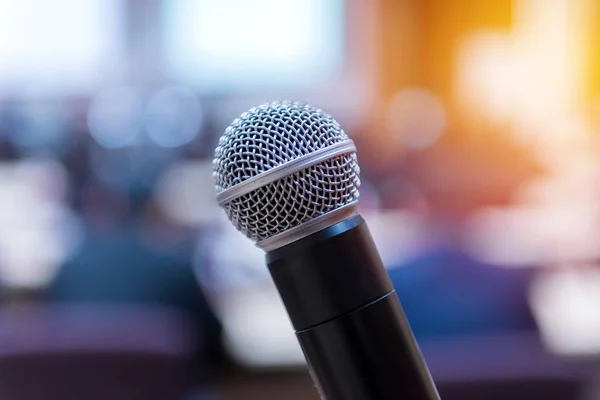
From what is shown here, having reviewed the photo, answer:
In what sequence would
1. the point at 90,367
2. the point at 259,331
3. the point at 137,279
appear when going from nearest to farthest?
the point at 90,367
the point at 137,279
the point at 259,331

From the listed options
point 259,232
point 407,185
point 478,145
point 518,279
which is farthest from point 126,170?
point 259,232

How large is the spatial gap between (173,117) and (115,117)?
23.2 inches

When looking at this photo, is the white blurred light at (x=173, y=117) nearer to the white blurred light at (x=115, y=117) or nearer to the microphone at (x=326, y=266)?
the white blurred light at (x=115, y=117)

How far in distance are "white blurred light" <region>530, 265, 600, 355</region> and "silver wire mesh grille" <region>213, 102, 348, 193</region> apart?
2777 millimetres

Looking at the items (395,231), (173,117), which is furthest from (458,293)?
(173,117)

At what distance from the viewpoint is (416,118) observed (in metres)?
8.70

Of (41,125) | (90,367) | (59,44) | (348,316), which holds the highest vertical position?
(348,316)

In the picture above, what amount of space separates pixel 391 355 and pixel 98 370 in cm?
173

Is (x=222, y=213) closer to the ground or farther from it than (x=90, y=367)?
closer to the ground

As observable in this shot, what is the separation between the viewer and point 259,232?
45cm

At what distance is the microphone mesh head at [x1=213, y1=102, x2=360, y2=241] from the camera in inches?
17.0

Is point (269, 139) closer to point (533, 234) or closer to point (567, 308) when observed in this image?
point (567, 308)

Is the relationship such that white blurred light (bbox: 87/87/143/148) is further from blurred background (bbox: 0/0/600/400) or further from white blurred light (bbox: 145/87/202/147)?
white blurred light (bbox: 145/87/202/147)

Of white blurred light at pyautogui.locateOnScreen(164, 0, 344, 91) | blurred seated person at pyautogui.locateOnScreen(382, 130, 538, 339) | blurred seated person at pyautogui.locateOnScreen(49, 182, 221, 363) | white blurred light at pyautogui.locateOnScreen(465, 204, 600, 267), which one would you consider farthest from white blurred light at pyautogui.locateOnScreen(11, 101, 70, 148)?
blurred seated person at pyautogui.locateOnScreen(382, 130, 538, 339)
